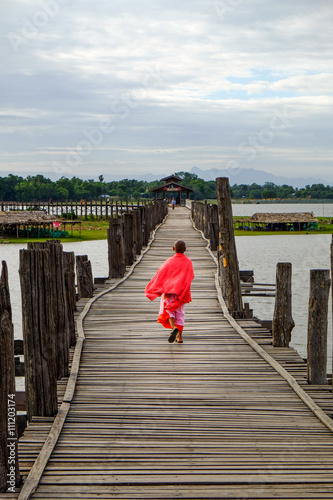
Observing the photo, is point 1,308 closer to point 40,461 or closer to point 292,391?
point 40,461

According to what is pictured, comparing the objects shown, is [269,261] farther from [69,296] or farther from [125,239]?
[69,296]

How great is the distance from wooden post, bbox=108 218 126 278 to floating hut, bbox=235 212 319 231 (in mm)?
56123

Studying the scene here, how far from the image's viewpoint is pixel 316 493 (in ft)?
13.3

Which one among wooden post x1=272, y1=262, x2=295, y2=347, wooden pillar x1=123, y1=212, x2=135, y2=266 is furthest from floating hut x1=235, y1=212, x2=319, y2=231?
wooden post x1=272, y1=262, x2=295, y2=347

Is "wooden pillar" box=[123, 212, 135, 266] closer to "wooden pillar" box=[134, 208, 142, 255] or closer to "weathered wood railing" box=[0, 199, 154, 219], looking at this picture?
"wooden pillar" box=[134, 208, 142, 255]

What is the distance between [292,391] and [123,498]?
8.55ft

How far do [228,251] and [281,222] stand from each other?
6085 cm

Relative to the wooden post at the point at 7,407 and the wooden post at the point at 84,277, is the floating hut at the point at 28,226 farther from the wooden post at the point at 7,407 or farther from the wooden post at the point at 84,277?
the wooden post at the point at 7,407

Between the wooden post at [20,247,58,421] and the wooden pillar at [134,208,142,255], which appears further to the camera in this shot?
the wooden pillar at [134,208,142,255]

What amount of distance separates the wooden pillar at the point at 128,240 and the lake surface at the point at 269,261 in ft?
15.6

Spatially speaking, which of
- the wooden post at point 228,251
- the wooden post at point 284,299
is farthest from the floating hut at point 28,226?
the wooden post at point 284,299

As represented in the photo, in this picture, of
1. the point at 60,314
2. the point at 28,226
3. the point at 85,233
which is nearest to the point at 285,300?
the point at 60,314

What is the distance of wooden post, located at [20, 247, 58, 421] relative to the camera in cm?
524

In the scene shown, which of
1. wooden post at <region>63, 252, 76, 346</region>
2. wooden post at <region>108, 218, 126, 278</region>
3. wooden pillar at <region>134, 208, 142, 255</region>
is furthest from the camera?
wooden pillar at <region>134, 208, 142, 255</region>
